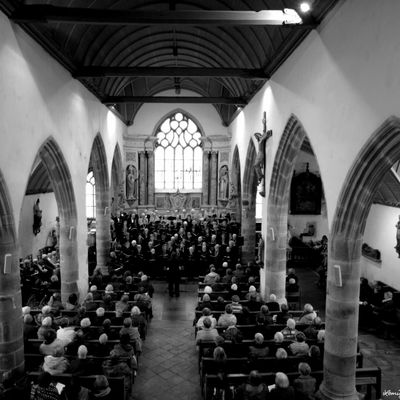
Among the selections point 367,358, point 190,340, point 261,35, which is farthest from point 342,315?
point 261,35

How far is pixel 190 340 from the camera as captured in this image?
1123cm

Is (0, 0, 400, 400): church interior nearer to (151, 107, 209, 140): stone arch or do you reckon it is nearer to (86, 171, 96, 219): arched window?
(86, 171, 96, 219): arched window

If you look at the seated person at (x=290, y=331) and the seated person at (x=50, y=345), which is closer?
the seated person at (x=50, y=345)

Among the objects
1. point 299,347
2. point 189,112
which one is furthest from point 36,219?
point 299,347

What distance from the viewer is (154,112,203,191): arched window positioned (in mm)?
27969

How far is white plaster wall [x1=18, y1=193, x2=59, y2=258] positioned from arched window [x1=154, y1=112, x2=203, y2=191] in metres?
8.44

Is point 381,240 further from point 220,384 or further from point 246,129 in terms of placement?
point 220,384

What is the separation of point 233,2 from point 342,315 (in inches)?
335

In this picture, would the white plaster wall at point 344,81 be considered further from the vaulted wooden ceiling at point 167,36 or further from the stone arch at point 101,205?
the stone arch at point 101,205

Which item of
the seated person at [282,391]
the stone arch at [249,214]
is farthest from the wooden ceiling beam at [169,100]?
the seated person at [282,391]

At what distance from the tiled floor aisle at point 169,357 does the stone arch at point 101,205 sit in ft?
13.7

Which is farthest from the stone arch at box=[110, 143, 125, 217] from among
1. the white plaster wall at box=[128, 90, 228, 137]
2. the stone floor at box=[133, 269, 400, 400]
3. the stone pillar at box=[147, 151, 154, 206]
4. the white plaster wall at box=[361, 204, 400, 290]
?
the white plaster wall at box=[361, 204, 400, 290]

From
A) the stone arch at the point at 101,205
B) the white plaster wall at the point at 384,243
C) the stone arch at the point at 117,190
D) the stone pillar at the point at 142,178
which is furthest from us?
the stone pillar at the point at 142,178

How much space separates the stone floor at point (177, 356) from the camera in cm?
866
